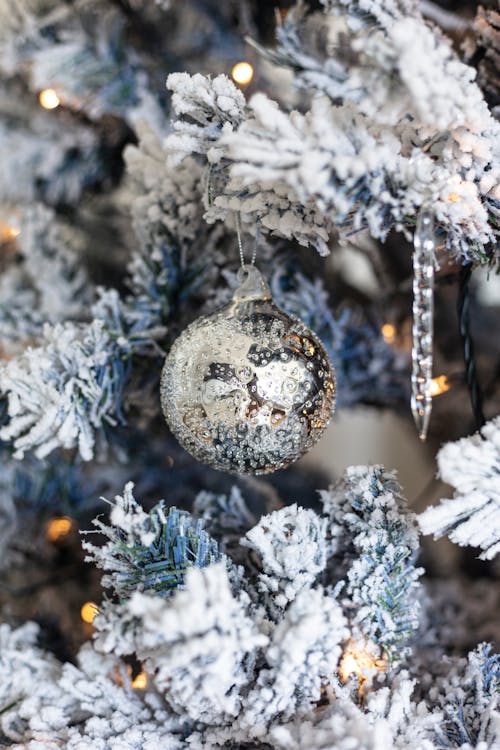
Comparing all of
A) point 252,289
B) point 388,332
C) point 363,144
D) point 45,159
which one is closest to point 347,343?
point 388,332

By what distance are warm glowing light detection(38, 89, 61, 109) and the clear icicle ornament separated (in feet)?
1.43

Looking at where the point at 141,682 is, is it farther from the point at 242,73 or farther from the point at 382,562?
the point at 242,73

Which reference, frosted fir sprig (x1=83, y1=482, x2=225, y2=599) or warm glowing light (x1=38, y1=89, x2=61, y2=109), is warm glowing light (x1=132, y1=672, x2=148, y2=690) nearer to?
frosted fir sprig (x1=83, y1=482, x2=225, y2=599)

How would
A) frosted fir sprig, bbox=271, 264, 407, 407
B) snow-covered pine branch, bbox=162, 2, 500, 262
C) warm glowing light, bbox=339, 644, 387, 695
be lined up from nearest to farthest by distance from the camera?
1. snow-covered pine branch, bbox=162, 2, 500, 262
2. warm glowing light, bbox=339, 644, 387, 695
3. frosted fir sprig, bbox=271, 264, 407, 407

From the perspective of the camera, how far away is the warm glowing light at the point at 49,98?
0.66 meters

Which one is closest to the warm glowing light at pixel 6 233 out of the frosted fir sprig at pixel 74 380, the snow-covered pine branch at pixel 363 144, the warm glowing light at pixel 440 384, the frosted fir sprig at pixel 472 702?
the frosted fir sprig at pixel 74 380

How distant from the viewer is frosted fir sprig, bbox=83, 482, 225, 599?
417 millimetres

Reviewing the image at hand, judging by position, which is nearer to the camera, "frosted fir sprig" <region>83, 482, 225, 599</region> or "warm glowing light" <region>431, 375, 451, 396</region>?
"frosted fir sprig" <region>83, 482, 225, 599</region>

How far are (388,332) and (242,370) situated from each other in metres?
0.27

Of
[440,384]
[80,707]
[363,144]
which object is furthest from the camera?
[440,384]

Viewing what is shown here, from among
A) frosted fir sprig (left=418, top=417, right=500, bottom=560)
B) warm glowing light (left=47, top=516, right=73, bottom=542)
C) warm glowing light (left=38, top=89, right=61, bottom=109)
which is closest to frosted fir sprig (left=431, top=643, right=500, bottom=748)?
frosted fir sprig (left=418, top=417, right=500, bottom=560)

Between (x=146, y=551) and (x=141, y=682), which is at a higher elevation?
(x=146, y=551)

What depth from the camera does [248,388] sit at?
0.43m

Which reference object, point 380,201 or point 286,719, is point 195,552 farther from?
point 380,201
